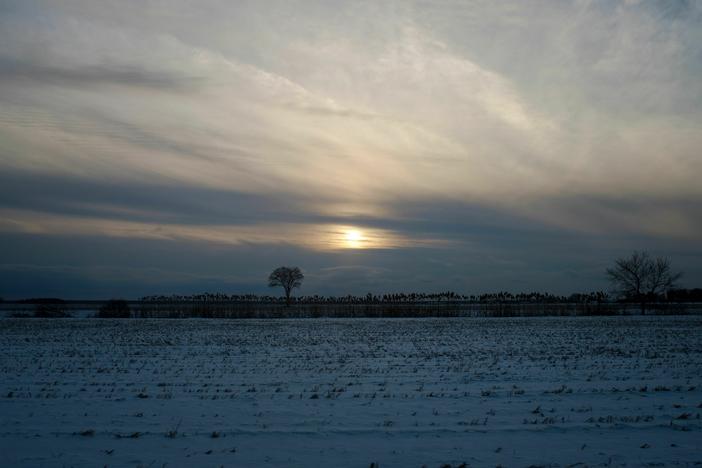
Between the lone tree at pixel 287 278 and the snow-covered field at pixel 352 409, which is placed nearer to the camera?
the snow-covered field at pixel 352 409

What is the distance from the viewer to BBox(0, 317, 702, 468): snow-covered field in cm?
820

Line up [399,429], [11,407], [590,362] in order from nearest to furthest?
[399,429] < [11,407] < [590,362]

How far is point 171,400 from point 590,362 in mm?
15079

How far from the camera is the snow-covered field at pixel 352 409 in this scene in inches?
323

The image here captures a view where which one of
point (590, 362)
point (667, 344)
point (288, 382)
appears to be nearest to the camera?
point (288, 382)

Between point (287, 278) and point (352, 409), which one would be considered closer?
point (352, 409)

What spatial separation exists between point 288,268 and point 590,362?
416 ft

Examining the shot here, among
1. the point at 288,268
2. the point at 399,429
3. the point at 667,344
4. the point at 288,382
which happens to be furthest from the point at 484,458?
the point at 288,268

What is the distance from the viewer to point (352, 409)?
11367 mm

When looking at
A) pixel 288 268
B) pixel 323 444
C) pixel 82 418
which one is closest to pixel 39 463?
pixel 82 418

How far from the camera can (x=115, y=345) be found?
2603cm

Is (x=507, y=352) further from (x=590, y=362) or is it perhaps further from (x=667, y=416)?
(x=667, y=416)

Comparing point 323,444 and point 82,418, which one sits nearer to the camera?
point 323,444

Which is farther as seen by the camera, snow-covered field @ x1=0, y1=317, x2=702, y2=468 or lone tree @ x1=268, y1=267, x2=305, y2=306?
lone tree @ x1=268, y1=267, x2=305, y2=306
